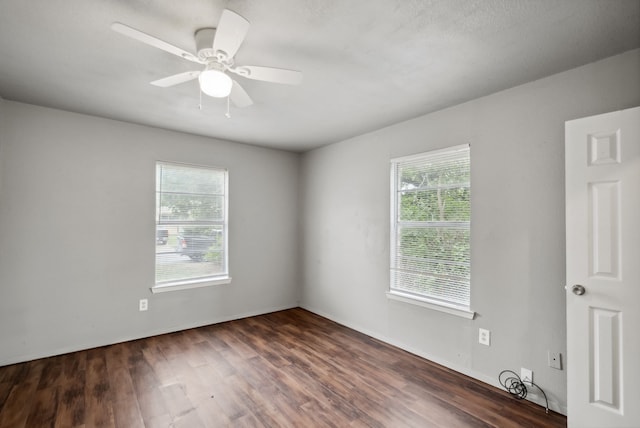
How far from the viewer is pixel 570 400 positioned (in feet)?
6.34

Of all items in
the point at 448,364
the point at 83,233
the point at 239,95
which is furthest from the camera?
the point at 83,233

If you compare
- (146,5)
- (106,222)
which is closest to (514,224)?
(146,5)

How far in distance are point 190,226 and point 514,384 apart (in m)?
3.75

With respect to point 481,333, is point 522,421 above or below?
below

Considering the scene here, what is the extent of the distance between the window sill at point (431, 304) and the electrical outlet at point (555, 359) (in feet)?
1.92

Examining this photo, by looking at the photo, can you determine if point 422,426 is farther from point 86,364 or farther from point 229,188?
point 229,188

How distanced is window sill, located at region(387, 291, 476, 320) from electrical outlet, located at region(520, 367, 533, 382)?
1.66 ft

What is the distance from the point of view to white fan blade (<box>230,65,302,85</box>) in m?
1.73

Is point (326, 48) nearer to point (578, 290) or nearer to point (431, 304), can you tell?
point (578, 290)

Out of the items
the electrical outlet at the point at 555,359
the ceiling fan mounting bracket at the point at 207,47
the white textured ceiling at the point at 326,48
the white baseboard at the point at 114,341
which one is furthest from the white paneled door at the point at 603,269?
the white baseboard at the point at 114,341

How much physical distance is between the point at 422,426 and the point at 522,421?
71 cm

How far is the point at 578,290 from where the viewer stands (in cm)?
189

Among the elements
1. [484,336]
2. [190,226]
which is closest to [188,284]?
[190,226]

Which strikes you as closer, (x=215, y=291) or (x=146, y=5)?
(x=146, y=5)
